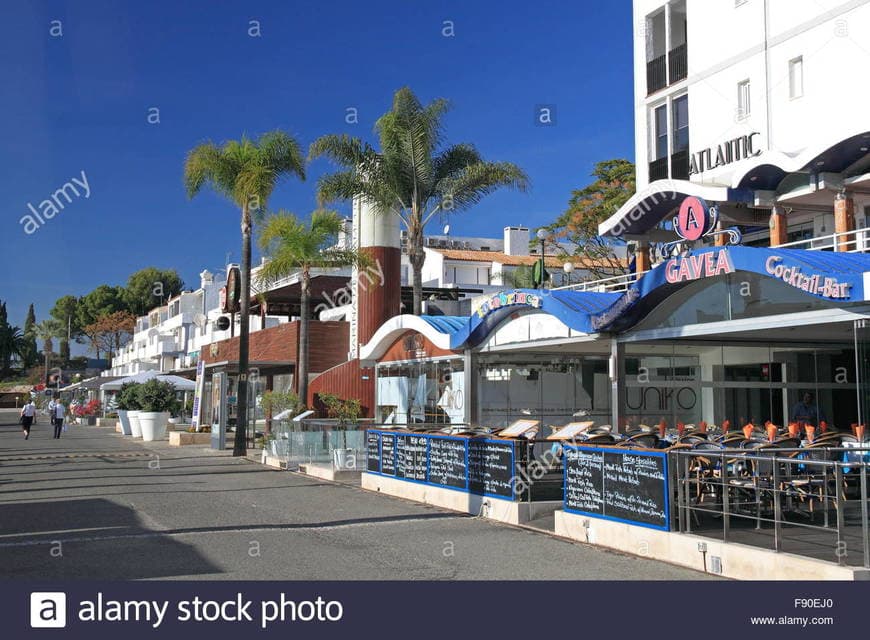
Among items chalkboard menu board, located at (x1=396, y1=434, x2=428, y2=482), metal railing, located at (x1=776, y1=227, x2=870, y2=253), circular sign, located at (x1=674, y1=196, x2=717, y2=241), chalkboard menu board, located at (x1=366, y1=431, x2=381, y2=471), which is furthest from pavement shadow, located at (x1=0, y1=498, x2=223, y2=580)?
circular sign, located at (x1=674, y1=196, x2=717, y2=241)

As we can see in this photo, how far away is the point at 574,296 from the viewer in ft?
63.0

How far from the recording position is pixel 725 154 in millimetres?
25625

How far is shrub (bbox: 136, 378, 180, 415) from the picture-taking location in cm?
4003

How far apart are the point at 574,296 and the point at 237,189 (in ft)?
47.5

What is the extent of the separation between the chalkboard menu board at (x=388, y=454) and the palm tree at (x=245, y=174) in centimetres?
1196

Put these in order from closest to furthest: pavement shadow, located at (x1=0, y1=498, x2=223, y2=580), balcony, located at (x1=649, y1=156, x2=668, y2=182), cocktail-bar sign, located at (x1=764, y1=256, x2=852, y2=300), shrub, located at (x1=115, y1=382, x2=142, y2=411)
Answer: pavement shadow, located at (x1=0, y1=498, x2=223, y2=580) < cocktail-bar sign, located at (x1=764, y1=256, x2=852, y2=300) < balcony, located at (x1=649, y1=156, x2=668, y2=182) < shrub, located at (x1=115, y1=382, x2=142, y2=411)

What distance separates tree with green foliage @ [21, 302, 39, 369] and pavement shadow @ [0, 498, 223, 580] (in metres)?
130

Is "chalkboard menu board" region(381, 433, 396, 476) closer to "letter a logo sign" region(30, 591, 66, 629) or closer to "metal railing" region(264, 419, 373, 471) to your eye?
"metal railing" region(264, 419, 373, 471)

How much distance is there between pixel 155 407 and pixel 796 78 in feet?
94.0

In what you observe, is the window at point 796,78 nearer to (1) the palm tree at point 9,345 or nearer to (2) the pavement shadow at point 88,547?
(2) the pavement shadow at point 88,547

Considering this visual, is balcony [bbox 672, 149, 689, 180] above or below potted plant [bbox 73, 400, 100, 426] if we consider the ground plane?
above

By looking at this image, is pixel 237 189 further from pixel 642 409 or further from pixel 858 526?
pixel 858 526

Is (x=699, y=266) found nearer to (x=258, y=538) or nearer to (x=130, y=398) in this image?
(x=258, y=538)

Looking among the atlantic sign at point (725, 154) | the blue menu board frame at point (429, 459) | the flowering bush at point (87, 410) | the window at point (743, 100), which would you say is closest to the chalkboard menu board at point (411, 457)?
the blue menu board frame at point (429, 459)
